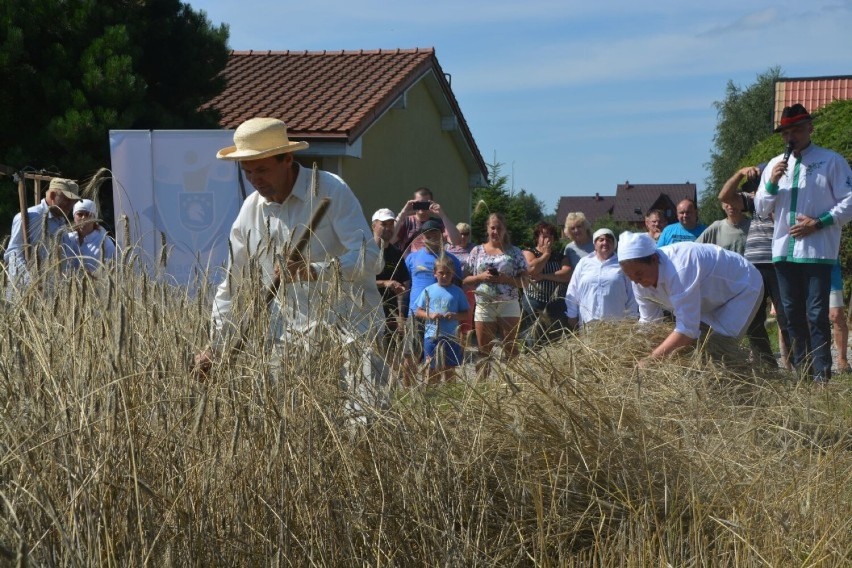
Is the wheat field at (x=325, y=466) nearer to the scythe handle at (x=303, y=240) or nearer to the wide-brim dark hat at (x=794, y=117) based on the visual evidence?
the scythe handle at (x=303, y=240)

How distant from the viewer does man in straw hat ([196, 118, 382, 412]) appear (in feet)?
12.4

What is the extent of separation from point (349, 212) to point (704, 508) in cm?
185

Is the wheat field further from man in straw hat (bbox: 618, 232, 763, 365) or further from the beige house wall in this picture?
the beige house wall

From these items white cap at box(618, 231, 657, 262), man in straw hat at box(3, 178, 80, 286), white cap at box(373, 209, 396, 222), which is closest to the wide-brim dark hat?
white cap at box(618, 231, 657, 262)

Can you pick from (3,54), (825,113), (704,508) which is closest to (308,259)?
(704,508)

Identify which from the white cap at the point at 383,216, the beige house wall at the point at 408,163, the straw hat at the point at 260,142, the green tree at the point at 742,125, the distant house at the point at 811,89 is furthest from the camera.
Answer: the green tree at the point at 742,125

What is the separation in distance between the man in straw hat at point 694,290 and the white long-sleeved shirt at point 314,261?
72.0 inches

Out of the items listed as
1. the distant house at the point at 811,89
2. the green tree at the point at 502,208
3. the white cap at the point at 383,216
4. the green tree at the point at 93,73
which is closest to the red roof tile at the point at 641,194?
the distant house at the point at 811,89

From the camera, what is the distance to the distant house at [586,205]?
364 ft

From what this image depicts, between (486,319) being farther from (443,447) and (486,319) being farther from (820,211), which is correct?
(443,447)

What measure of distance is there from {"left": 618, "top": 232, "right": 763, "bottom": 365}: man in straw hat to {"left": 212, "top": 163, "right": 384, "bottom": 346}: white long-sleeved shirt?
6.00ft

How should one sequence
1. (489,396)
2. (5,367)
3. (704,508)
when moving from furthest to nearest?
(489,396) → (704,508) → (5,367)

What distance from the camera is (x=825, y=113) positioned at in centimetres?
1636

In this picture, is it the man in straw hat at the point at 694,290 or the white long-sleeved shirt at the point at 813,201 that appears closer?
the man in straw hat at the point at 694,290
